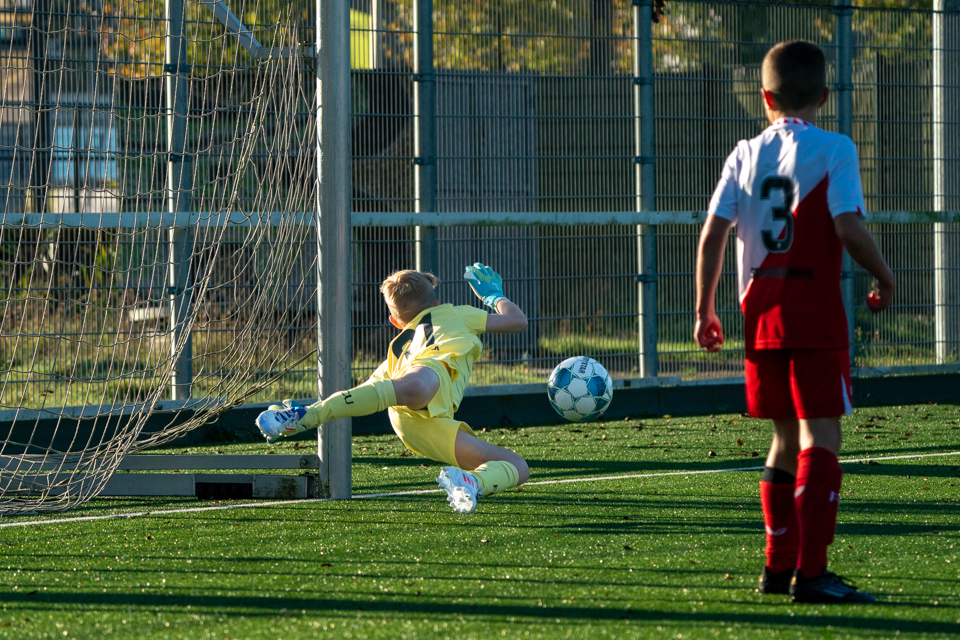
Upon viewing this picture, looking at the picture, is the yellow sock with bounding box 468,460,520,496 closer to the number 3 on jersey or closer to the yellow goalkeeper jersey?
the yellow goalkeeper jersey

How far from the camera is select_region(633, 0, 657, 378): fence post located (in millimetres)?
8602

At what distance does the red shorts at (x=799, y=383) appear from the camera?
3014 mm

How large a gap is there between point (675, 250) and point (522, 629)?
6356 mm

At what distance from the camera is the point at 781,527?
318cm

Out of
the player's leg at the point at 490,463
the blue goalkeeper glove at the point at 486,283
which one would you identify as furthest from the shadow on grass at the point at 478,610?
the blue goalkeeper glove at the point at 486,283

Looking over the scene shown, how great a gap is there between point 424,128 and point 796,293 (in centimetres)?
531

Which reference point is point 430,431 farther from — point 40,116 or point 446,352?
point 40,116

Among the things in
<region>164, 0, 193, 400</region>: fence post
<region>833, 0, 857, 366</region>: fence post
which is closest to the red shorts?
<region>164, 0, 193, 400</region>: fence post

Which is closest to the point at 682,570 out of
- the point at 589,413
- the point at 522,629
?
the point at 522,629

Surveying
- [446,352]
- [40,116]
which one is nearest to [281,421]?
[446,352]

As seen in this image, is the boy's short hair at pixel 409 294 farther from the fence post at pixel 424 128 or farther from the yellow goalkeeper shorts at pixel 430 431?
the fence post at pixel 424 128

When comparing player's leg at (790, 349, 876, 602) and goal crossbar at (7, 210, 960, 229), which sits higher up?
goal crossbar at (7, 210, 960, 229)

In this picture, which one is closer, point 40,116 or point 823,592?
point 823,592

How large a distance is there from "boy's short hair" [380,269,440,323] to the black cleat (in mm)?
1968
